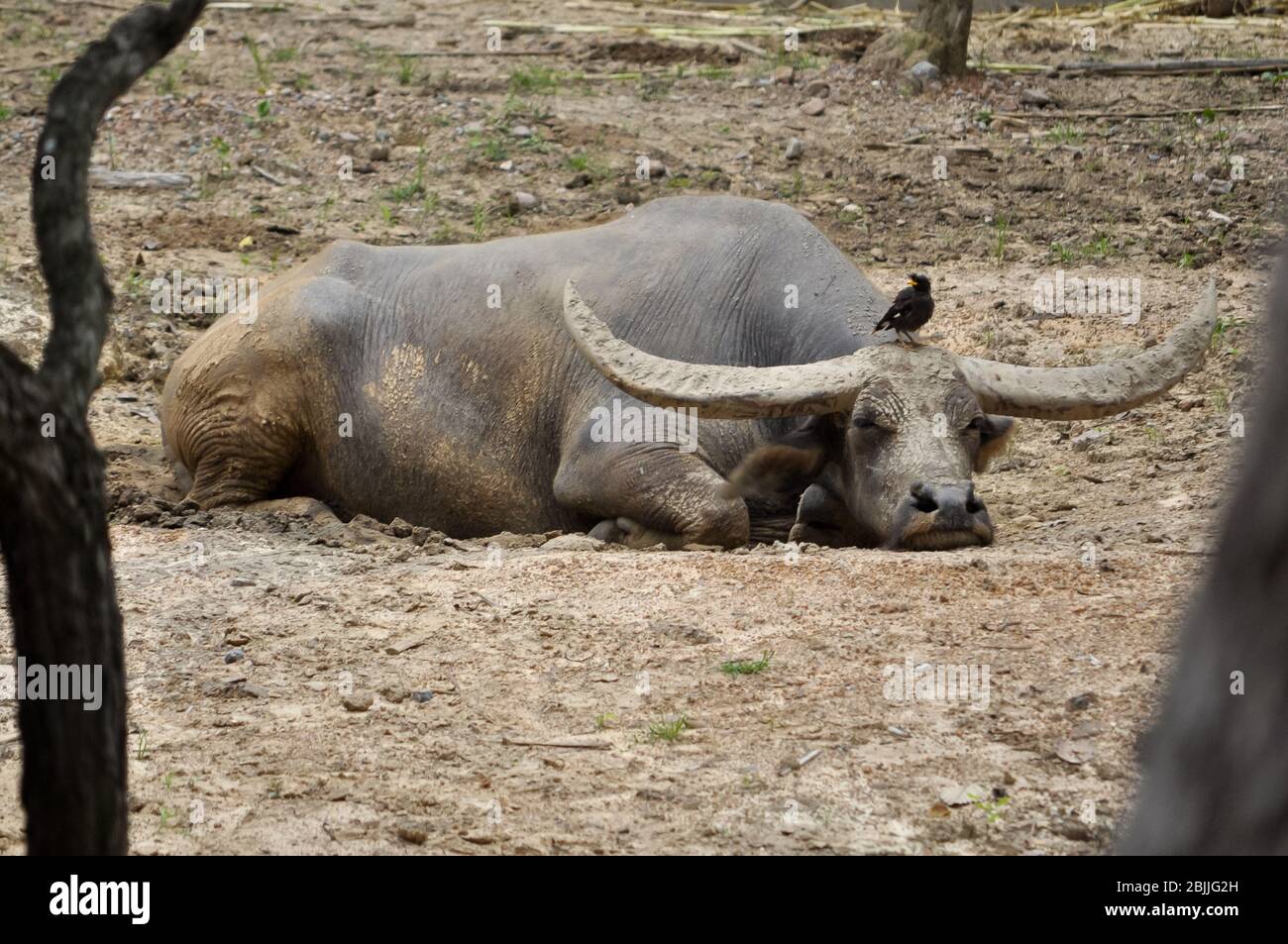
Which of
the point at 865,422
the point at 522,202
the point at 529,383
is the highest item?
the point at 522,202

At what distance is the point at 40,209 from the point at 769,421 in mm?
4780

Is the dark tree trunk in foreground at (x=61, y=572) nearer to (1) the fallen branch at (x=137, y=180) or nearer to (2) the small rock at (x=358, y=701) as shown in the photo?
(2) the small rock at (x=358, y=701)

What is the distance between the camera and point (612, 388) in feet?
24.0

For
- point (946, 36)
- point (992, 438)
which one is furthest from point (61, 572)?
point (946, 36)

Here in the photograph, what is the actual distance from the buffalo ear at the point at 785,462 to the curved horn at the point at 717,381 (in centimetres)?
20

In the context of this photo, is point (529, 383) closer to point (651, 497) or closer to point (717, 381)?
point (651, 497)

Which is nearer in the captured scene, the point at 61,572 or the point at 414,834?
the point at 61,572

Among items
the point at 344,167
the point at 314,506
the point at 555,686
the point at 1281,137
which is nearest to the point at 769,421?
the point at 314,506

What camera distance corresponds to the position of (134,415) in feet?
29.9

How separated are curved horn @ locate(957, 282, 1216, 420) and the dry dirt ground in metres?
0.45

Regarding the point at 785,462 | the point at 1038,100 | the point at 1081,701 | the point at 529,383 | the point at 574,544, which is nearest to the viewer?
the point at 1081,701

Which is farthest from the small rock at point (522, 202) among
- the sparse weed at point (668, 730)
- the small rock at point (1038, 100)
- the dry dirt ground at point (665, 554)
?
the sparse weed at point (668, 730)

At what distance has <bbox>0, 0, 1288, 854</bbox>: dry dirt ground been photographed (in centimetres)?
401

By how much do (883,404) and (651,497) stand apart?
111cm
